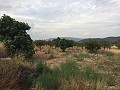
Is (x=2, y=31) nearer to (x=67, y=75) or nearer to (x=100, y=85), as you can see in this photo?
(x=67, y=75)

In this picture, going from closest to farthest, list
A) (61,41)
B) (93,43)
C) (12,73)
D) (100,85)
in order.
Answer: (100,85) → (12,73) → (93,43) → (61,41)

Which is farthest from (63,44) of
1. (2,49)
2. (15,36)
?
(2,49)

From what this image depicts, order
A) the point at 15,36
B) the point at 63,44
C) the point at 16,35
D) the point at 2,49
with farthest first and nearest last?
1. the point at 63,44
2. the point at 16,35
3. the point at 15,36
4. the point at 2,49

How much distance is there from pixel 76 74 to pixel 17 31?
45.4 ft

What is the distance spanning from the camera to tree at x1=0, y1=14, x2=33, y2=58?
23391 mm

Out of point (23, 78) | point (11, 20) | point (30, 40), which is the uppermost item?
point (11, 20)

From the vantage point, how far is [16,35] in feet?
79.3

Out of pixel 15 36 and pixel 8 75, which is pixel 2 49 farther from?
pixel 8 75

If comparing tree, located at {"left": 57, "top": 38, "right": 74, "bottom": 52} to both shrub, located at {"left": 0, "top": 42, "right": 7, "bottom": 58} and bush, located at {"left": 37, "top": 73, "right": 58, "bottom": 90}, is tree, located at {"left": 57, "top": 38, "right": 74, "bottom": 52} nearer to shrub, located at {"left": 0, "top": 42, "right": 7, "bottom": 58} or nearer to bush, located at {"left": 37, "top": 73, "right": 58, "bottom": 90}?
shrub, located at {"left": 0, "top": 42, "right": 7, "bottom": 58}

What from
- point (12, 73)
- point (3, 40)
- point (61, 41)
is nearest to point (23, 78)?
point (12, 73)

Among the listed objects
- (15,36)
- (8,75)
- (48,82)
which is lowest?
(48,82)

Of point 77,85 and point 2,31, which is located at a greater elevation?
point 2,31

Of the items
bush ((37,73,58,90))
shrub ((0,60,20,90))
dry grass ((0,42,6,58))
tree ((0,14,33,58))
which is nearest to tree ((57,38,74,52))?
tree ((0,14,33,58))

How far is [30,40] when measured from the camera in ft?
82.2
